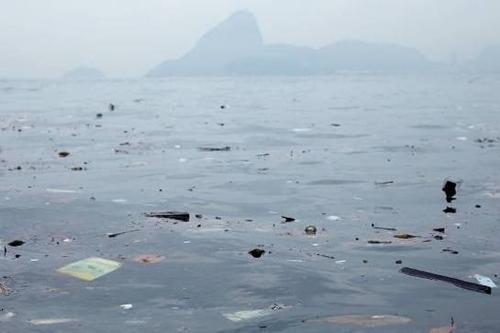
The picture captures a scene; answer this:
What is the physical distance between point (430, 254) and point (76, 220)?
3849 millimetres

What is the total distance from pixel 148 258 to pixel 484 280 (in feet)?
9.24

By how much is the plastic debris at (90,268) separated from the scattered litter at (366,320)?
1889 mm

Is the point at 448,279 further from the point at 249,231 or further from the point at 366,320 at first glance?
the point at 249,231

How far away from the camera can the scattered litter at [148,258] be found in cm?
512

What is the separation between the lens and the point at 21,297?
420 cm

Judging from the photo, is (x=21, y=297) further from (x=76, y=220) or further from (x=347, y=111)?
(x=347, y=111)

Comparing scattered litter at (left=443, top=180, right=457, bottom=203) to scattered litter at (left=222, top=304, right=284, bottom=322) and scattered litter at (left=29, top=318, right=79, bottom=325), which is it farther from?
scattered litter at (left=29, top=318, right=79, bottom=325)

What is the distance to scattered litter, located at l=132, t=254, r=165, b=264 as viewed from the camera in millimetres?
5125

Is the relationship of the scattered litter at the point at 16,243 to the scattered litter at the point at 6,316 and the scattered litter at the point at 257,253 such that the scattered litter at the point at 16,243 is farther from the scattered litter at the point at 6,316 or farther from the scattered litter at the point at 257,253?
the scattered litter at the point at 257,253

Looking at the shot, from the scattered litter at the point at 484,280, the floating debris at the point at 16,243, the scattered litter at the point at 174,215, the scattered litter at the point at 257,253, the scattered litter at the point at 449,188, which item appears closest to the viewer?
the scattered litter at the point at 484,280

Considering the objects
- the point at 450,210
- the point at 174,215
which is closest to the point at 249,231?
the point at 174,215

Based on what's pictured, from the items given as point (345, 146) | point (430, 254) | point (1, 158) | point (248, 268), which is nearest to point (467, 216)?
point (430, 254)

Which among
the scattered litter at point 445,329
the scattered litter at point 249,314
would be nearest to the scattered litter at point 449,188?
the scattered litter at point 445,329

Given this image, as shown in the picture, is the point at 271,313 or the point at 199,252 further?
the point at 199,252
